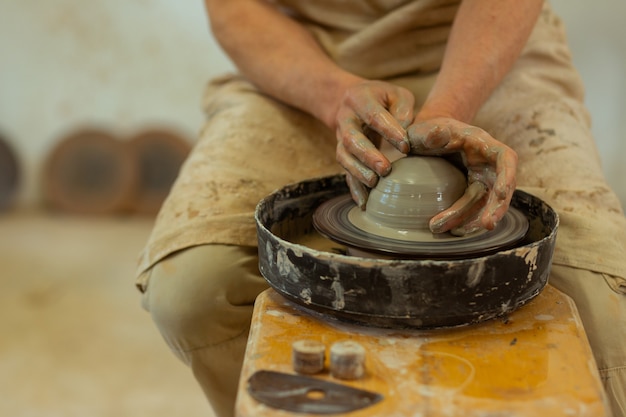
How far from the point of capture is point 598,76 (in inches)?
100

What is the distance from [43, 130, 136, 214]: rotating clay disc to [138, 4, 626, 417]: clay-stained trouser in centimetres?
175

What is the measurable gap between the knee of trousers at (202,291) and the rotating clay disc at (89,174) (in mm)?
1996

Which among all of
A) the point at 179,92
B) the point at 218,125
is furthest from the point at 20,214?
the point at 218,125

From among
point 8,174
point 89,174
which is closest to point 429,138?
point 89,174

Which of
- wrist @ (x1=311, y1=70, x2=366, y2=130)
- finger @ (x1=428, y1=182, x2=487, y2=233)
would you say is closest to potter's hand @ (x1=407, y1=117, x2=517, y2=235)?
finger @ (x1=428, y1=182, x2=487, y2=233)

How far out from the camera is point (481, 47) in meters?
1.32

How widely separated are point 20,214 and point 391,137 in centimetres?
252

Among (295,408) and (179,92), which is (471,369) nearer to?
(295,408)

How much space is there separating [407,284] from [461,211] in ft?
0.65

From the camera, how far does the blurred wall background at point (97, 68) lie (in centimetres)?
306

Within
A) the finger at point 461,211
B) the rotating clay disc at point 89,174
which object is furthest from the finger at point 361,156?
the rotating clay disc at point 89,174

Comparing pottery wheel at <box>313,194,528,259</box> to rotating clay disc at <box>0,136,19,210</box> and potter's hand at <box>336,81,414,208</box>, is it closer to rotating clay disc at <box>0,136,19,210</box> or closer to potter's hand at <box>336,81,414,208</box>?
potter's hand at <box>336,81,414,208</box>

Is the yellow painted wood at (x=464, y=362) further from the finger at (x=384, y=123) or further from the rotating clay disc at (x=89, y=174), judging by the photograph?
the rotating clay disc at (x=89, y=174)

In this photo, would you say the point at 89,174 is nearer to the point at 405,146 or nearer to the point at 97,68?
the point at 97,68
